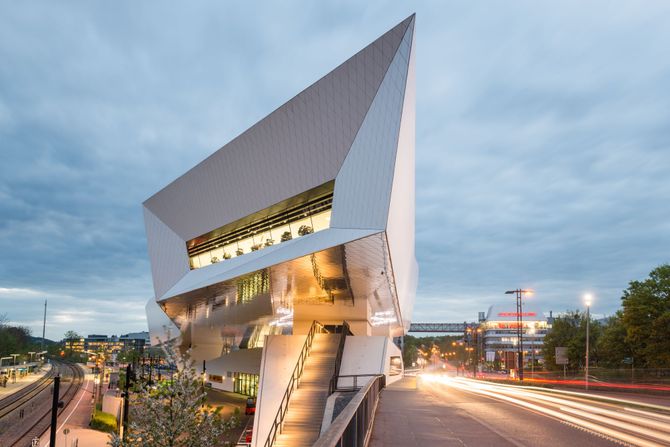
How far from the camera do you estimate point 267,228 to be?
1197 inches

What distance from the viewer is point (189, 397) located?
12.0m

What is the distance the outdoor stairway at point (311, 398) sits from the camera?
19.8m

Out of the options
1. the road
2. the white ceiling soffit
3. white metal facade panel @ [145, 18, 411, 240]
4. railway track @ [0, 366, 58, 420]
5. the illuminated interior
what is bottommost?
railway track @ [0, 366, 58, 420]

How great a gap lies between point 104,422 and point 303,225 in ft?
73.6

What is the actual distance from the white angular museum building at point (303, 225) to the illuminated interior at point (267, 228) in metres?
0.08

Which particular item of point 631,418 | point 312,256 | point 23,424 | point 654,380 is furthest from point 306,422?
point 23,424

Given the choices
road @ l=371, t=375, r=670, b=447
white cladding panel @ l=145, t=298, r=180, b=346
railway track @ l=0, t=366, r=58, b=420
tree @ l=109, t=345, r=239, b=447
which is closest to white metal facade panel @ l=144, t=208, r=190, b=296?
white cladding panel @ l=145, t=298, r=180, b=346

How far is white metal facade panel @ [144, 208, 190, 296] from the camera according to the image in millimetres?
36969

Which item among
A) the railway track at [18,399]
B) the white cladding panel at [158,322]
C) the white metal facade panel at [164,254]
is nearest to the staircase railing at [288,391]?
the white metal facade panel at [164,254]

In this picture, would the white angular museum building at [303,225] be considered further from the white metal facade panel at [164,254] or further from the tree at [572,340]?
the tree at [572,340]

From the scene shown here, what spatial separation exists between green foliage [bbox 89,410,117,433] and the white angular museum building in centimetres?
849

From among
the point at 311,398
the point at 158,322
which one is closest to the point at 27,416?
the point at 158,322

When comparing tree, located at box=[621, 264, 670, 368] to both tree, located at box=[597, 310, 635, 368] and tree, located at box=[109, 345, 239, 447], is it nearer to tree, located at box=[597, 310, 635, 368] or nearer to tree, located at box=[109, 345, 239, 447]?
tree, located at box=[597, 310, 635, 368]

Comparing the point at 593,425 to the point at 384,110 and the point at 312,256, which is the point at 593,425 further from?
the point at 384,110
